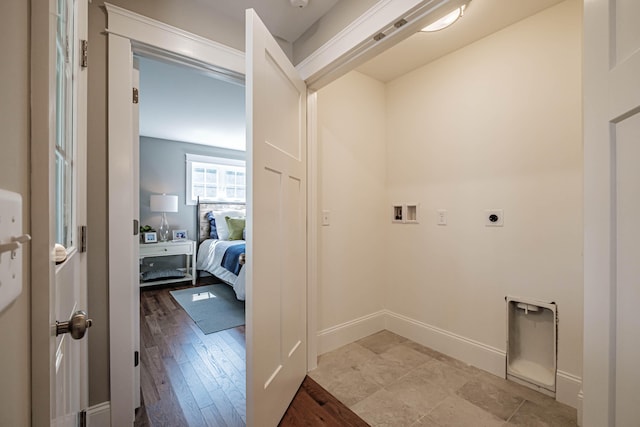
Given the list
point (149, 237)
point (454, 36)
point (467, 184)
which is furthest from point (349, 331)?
point (149, 237)

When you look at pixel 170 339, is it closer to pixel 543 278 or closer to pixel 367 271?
pixel 367 271

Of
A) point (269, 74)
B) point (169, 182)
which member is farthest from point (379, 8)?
point (169, 182)

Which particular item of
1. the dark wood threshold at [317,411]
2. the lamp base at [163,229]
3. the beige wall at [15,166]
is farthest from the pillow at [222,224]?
the beige wall at [15,166]

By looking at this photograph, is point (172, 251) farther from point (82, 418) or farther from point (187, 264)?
point (82, 418)

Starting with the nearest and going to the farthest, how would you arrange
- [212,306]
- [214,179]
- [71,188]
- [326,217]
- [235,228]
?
[71,188]
[326,217]
[212,306]
[235,228]
[214,179]

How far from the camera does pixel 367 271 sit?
244cm

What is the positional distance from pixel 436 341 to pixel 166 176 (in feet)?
15.3

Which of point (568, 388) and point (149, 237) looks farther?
point (149, 237)

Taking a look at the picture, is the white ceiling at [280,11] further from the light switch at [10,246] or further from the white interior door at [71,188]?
the light switch at [10,246]

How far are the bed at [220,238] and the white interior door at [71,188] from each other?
252 centimetres

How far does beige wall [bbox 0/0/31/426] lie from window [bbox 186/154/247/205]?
483cm

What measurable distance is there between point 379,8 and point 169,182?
445 centimetres

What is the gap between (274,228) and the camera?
1363mm

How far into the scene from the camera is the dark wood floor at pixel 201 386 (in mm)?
1459
